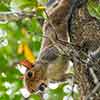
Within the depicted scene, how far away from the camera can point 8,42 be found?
258cm

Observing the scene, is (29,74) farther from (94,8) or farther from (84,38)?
(94,8)

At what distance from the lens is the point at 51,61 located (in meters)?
2.98

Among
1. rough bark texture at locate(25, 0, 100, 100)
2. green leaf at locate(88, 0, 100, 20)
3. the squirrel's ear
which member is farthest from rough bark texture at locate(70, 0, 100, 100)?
the squirrel's ear

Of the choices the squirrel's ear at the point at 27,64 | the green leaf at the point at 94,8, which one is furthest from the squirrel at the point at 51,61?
the green leaf at the point at 94,8

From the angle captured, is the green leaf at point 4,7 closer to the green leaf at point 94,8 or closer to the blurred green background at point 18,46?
the blurred green background at point 18,46

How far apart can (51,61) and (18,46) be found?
1.25 feet

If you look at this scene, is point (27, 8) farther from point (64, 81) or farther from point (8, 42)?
point (64, 81)

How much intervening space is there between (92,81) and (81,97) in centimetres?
15

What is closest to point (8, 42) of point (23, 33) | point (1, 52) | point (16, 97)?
point (23, 33)

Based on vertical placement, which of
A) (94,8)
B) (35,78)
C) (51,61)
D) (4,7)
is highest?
(4,7)

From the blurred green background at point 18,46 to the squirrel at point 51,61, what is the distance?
8 cm

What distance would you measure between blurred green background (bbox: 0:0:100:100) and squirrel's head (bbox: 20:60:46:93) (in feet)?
0.28

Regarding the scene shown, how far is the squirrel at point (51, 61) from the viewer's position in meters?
2.89

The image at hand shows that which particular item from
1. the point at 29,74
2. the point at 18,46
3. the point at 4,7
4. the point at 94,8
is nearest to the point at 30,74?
the point at 29,74
